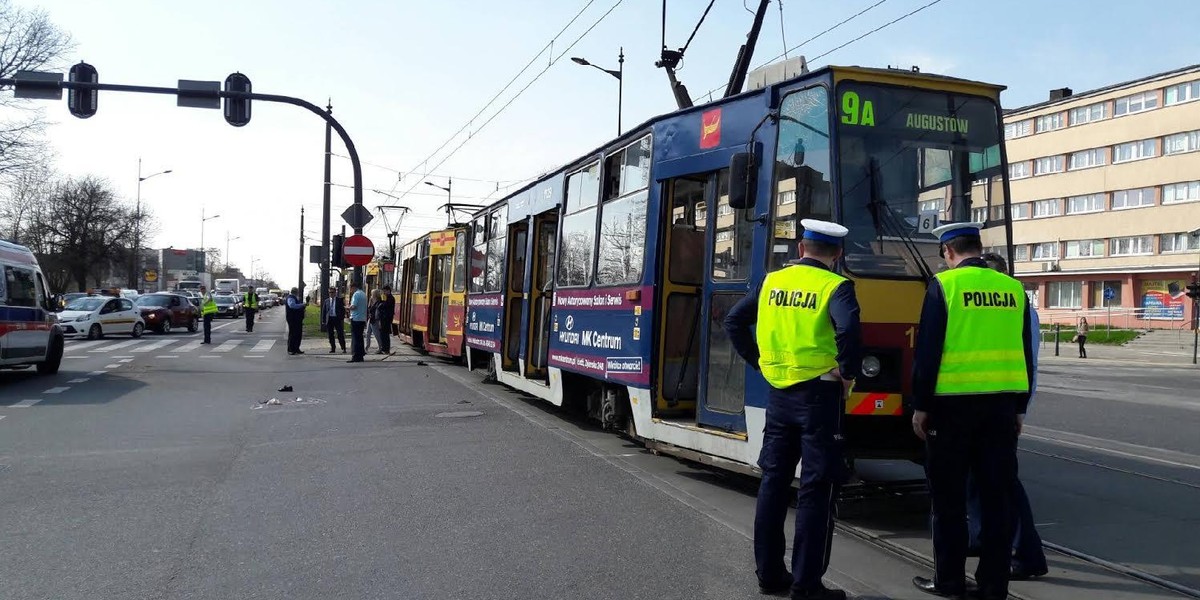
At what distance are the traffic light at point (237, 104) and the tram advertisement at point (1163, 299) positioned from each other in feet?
155

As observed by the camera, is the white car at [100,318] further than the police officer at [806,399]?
Yes

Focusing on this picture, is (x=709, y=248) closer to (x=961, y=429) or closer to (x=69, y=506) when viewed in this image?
(x=961, y=429)

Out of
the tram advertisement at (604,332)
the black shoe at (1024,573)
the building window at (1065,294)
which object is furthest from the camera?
the building window at (1065,294)

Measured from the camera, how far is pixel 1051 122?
59.9 meters

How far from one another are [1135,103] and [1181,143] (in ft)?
13.2

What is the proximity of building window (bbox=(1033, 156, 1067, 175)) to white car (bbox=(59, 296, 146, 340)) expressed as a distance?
53.0 meters

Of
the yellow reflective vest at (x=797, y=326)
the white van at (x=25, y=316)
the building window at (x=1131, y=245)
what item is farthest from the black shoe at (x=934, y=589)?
the building window at (x=1131, y=245)

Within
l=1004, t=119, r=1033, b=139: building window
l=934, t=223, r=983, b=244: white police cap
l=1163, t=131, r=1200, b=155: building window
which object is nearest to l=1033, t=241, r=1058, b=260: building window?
l=1004, t=119, r=1033, b=139: building window

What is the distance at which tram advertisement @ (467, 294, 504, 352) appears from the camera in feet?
47.4

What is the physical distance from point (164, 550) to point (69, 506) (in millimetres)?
1618

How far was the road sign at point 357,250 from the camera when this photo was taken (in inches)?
838

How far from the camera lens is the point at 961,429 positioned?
4648mm

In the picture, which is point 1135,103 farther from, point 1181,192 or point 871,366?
point 871,366

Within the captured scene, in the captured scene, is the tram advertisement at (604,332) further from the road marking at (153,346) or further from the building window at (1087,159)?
the building window at (1087,159)
